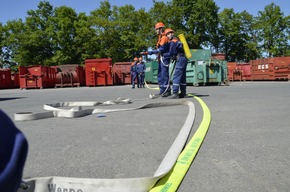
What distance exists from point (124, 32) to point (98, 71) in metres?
20.8

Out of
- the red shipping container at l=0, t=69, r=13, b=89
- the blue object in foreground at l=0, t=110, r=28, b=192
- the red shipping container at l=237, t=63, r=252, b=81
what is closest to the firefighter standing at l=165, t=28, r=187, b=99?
the blue object in foreground at l=0, t=110, r=28, b=192

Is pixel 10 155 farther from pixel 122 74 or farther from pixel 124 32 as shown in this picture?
pixel 124 32

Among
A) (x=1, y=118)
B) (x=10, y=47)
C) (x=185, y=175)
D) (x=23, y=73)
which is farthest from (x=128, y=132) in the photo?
(x=10, y=47)

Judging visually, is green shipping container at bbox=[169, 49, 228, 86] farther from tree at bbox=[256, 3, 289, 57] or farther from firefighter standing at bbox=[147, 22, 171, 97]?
tree at bbox=[256, 3, 289, 57]

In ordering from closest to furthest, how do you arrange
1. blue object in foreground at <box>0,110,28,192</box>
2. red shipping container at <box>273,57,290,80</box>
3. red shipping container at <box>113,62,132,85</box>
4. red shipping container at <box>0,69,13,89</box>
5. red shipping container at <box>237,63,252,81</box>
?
blue object in foreground at <box>0,110,28,192</box>
red shipping container at <box>273,57,290,80</box>
red shipping container at <box>113,62,132,85</box>
red shipping container at <box>237,63,252,81</box>
red shipping container at <box>0,69,13,89</box>

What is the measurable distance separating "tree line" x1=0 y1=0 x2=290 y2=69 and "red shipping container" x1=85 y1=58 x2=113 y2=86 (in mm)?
18104

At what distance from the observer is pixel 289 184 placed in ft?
6.52

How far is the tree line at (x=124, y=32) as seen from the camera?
1711 inches

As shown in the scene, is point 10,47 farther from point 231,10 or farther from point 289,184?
point 289,184

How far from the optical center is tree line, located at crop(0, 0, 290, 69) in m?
43.5

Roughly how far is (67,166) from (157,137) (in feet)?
4.15

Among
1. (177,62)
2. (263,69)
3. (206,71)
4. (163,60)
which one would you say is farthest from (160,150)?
(263,69)

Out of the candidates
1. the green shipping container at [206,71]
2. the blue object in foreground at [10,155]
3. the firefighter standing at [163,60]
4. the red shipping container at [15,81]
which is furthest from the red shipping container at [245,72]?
the blue object in foreground at [10,155]

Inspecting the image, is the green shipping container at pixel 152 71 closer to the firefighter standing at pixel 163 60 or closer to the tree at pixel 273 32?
the firefighter standing at pixel 163 60
